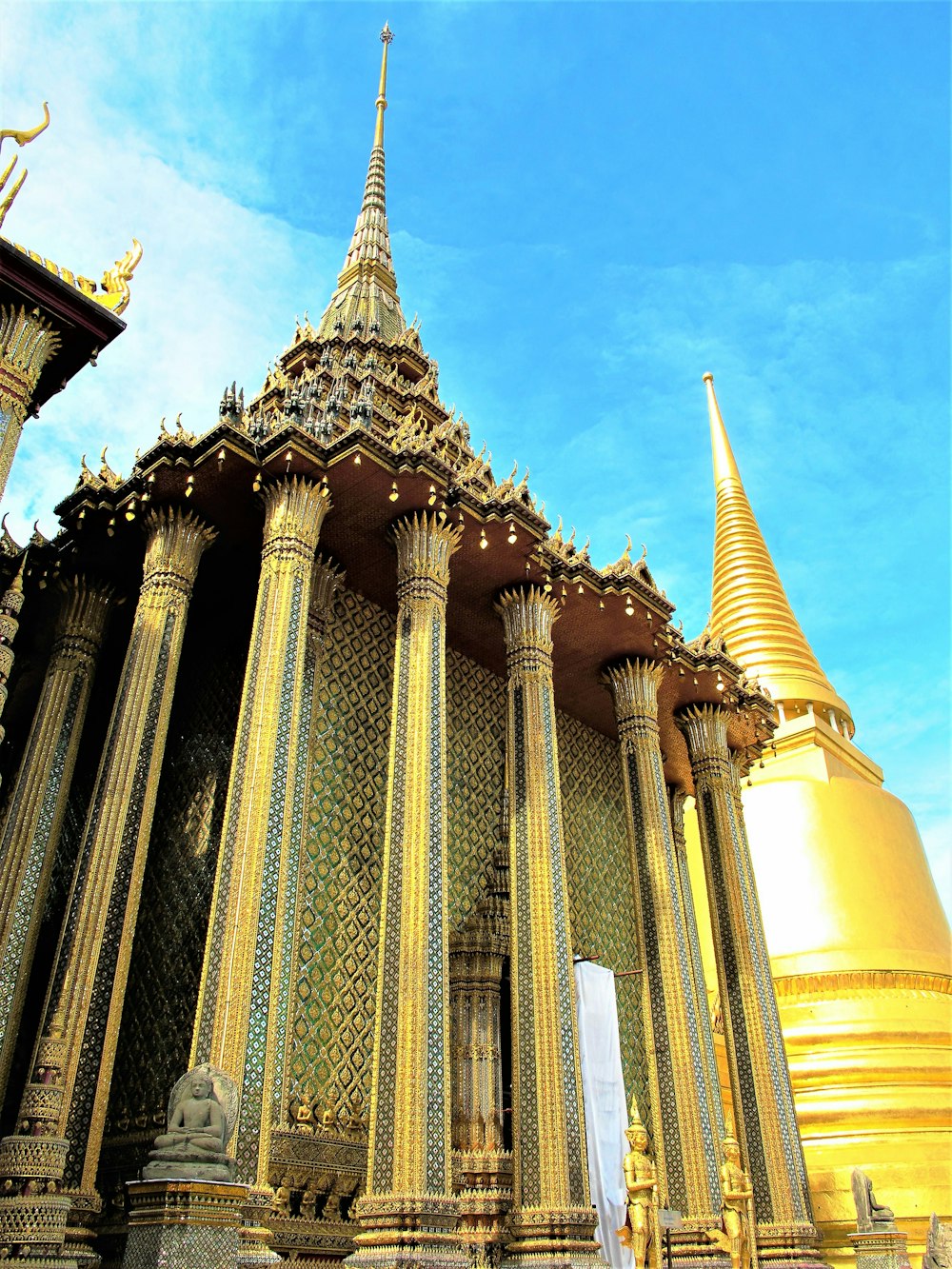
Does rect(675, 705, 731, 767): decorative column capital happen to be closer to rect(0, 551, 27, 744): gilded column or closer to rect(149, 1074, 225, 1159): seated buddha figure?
rect(0, 551, 27, 744): gilded column

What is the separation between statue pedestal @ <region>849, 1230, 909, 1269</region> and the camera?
43.3 ft

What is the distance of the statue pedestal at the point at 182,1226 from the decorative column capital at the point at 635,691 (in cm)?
1008

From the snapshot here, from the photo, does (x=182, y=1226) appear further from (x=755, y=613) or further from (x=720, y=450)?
(x=720, y=450)

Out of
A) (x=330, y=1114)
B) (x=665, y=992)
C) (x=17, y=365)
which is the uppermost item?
(x=17, y=365)

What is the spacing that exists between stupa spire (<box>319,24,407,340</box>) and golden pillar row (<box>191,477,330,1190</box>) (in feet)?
27.1

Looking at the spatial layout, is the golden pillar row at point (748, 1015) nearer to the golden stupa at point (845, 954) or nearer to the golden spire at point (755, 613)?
the golden stupa at point (845, 954)

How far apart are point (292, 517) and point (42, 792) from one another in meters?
4.53

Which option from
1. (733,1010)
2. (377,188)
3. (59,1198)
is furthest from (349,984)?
(377,188)

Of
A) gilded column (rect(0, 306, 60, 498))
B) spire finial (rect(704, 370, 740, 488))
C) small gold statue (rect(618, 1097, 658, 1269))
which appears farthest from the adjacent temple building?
spire finial (rect(704, 370, 740, 488))

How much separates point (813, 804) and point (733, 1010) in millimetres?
7693

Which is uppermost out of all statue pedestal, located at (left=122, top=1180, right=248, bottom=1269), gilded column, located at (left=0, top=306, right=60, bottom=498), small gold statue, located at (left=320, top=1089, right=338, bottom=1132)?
gilded column, located at (left=0, top=306, right=60, bottom=498)

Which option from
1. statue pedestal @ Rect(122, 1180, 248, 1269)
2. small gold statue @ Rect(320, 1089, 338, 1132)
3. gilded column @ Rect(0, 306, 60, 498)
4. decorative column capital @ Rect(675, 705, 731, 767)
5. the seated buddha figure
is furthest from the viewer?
decorative column capital @ Rect(675, 705, 731, 767)

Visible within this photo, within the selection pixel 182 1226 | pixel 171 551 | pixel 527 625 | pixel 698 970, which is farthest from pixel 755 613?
pixel 182 1226

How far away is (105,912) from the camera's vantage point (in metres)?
10.3
